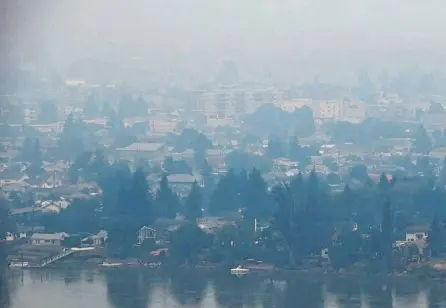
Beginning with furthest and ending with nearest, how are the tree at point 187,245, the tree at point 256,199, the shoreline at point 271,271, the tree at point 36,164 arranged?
the tree at point 36,164 → the tree at point 256,199 → the tree at point 187,245 → the shoreline at point 271,271

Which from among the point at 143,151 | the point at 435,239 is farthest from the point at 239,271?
the point at 143,151

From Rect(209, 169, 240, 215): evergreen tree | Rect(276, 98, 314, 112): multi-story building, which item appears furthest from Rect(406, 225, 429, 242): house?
Rect(276, 98, 314, 112): multi-story building

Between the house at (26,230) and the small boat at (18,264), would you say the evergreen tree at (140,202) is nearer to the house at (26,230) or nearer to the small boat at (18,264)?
the house at (26,230)

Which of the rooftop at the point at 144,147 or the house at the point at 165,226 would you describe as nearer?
the house at the point at 165,226

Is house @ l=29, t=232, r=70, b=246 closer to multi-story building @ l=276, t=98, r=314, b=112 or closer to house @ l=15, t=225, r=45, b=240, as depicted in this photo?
house @ l=15, t=225, r=45, b=240

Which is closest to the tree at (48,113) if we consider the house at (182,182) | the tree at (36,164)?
the tree at (36,164)
